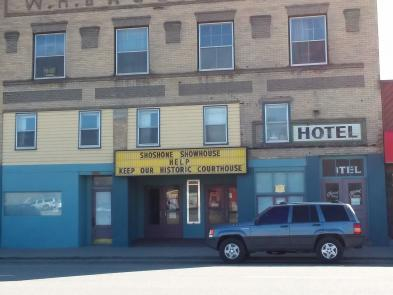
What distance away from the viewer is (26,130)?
2116cm

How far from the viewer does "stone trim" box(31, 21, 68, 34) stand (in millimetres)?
21094

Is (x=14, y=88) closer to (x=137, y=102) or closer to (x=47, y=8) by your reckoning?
(x=47, y=8)

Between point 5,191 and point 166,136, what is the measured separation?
6.58 m

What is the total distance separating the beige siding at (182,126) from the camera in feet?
65.1

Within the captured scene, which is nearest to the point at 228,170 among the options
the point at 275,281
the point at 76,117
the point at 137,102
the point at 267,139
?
the point at 267,139

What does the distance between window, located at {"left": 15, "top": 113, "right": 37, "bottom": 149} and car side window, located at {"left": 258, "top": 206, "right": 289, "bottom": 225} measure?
995cm

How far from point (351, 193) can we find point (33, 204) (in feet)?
38.2

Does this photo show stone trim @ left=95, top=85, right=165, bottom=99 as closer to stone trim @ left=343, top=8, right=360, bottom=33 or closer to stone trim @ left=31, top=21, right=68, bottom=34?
stone trim @ left=31, top=21, right=68, bottom=34

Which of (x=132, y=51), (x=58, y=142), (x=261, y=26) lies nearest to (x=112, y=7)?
(x=132, y=51)

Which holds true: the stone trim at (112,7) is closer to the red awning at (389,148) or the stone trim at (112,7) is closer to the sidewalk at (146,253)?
the red awning at (389,148)

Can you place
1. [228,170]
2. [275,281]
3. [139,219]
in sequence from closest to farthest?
[275,281] < [228,170] < [139,219]

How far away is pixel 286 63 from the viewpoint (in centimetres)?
1966

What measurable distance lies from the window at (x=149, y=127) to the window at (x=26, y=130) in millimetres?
4121

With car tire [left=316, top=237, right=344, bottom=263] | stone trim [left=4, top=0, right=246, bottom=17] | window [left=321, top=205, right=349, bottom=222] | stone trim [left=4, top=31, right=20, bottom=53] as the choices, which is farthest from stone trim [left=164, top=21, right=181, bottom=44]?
car tire [left=316, top=237, right=344, bottom=263]
